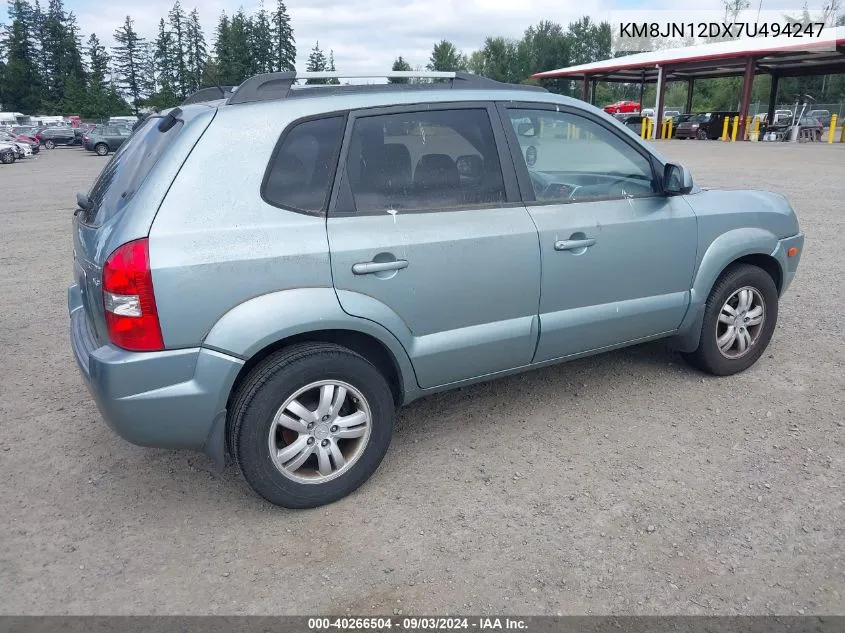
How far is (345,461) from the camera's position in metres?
3.15

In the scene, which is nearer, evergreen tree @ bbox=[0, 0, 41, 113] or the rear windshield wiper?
the rear windshield wiper

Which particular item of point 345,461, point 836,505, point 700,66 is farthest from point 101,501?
point 700,66

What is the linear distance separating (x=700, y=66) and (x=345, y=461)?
3984cm

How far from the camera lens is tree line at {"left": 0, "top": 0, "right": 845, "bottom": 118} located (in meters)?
75.1

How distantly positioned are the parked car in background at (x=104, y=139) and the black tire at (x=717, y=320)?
117 feet

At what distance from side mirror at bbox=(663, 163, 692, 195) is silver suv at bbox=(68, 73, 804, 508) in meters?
0.02

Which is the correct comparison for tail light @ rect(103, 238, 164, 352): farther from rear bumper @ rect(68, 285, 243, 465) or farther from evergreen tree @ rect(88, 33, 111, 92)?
evergreen tree @ rect(88, 33, 111, 92)

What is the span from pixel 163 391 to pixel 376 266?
103cm

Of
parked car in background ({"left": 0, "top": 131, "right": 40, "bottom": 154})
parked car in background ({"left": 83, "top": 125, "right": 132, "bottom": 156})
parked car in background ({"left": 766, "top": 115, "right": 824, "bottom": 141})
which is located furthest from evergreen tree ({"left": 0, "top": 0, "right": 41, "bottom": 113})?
parked car in background ({"left": 766, "top": 115, "right": 824, "bottom": 141})

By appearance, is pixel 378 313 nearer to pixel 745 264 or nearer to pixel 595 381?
pixel 595 381

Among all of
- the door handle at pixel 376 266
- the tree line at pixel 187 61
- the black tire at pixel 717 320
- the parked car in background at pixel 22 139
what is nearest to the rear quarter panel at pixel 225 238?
the door handle at pixel 376 266

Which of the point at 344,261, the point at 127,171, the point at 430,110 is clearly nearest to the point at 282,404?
the point at 344,261

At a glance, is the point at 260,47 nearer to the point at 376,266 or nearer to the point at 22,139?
the point at 22,139

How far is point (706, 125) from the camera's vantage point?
3656cm
